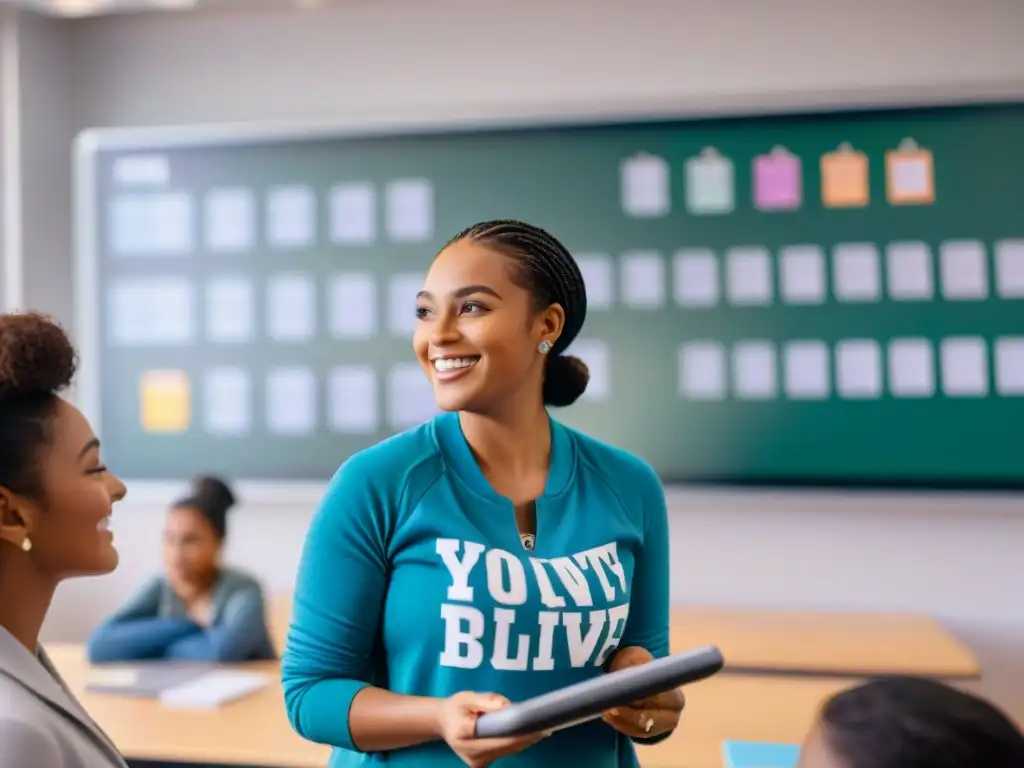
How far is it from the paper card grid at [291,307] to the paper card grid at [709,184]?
130 centimetres

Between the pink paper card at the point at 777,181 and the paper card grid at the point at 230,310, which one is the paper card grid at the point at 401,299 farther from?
the pink paper card at the point at 777,181

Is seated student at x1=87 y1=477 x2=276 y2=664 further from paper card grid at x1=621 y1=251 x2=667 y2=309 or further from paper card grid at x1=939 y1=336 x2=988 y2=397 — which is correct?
paper card grid at x1=939 y1=336 x2=988 y2=397

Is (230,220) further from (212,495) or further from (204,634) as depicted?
(204,634)

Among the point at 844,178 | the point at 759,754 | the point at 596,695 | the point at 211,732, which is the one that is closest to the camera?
the point at 596,695

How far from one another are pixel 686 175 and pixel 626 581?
2.19m

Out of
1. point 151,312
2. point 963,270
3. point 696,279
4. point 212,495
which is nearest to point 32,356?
point 212,495

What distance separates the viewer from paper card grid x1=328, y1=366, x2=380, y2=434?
3221mm

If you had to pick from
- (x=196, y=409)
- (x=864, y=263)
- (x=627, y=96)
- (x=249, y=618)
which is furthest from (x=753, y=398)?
(x=196, y=409)

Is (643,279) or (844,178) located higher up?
(844,178)

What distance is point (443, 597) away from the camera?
3.23 ft

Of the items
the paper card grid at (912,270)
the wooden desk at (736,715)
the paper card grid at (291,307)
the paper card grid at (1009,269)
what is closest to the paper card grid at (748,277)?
the paper card grid at (912,270)

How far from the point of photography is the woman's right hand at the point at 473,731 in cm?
88

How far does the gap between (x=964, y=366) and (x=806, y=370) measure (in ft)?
1.49

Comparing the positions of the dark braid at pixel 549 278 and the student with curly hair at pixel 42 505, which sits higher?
the dark braid at pixel 549 278
